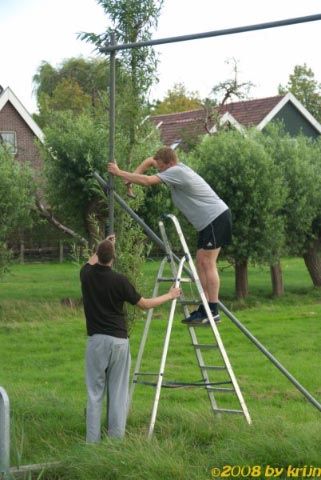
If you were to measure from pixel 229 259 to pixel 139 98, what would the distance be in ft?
51.7

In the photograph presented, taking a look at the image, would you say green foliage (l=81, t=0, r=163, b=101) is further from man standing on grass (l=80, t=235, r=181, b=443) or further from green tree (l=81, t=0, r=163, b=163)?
man standing on grass (l=80, t=235, r=181, b=443)

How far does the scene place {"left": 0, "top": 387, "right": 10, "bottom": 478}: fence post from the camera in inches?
292

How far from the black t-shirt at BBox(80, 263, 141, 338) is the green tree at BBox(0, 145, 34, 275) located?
15174 millimetres

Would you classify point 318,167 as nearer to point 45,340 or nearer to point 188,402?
point 45,340

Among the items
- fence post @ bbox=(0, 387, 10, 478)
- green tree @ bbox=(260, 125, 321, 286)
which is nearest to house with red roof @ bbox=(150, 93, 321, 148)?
green tree @ bbox=(260, 125, 321, 286)

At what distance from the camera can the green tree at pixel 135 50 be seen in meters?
10.0

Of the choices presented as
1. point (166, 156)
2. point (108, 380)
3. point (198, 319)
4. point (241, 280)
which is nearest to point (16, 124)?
point (241, 280)

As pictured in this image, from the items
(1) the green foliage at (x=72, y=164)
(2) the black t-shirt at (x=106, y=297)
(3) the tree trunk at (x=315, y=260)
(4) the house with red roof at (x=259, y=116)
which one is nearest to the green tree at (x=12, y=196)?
(1) the green foliage at (x=72, y=164)

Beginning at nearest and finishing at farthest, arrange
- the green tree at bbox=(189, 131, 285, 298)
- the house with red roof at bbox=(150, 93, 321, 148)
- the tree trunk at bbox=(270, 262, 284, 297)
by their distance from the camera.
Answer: the green tree at bbox=(189, 131, 285, 298) → the tree trunk at bbox=(270, 262, 284, 297) → the house with red roof at bbox=(150, 93, 321, 148)

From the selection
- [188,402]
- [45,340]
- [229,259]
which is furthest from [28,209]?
[188,402]

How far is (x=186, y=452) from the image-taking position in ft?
25.1

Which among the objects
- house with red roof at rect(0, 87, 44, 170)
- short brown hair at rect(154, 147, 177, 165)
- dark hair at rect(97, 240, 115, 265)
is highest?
house with red roof at rect(0, 87, 44, 170)

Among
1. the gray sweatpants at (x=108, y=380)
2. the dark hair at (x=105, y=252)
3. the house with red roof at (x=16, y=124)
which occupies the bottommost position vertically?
the gray sweatpants at (x=108, y=380)

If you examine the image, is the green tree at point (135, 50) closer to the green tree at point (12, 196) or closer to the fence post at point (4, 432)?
the fence post at point (4, 432)
